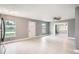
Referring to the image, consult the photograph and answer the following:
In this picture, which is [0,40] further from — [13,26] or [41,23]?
[41,23]

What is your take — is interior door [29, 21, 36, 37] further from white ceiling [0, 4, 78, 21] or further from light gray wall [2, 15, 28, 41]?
white ceiling [0, 4, 78, 21]

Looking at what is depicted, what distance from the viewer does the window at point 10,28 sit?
28.8ft

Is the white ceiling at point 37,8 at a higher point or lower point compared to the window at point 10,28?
higher

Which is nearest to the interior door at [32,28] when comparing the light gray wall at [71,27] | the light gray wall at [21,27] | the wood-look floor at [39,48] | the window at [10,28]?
the light gray wall at [21,27]

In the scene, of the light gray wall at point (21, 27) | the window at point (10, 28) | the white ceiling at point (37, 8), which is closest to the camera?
the white ceiling at point (37, 8)

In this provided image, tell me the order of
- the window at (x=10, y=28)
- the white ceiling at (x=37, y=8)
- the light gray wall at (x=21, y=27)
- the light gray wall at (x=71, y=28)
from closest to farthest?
1. the white ceiling at (x=37, y=8)
2. the window at (x=10, y=28)
3. the light gray wall at (x=21, y=27)
4. the light gray wall at (x=71, y=28)

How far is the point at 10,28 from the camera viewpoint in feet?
29.8

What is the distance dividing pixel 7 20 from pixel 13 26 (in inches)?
32.5

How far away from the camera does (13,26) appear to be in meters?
9.20

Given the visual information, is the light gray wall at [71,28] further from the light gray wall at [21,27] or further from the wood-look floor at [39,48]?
the light gray wall at [21,27]
